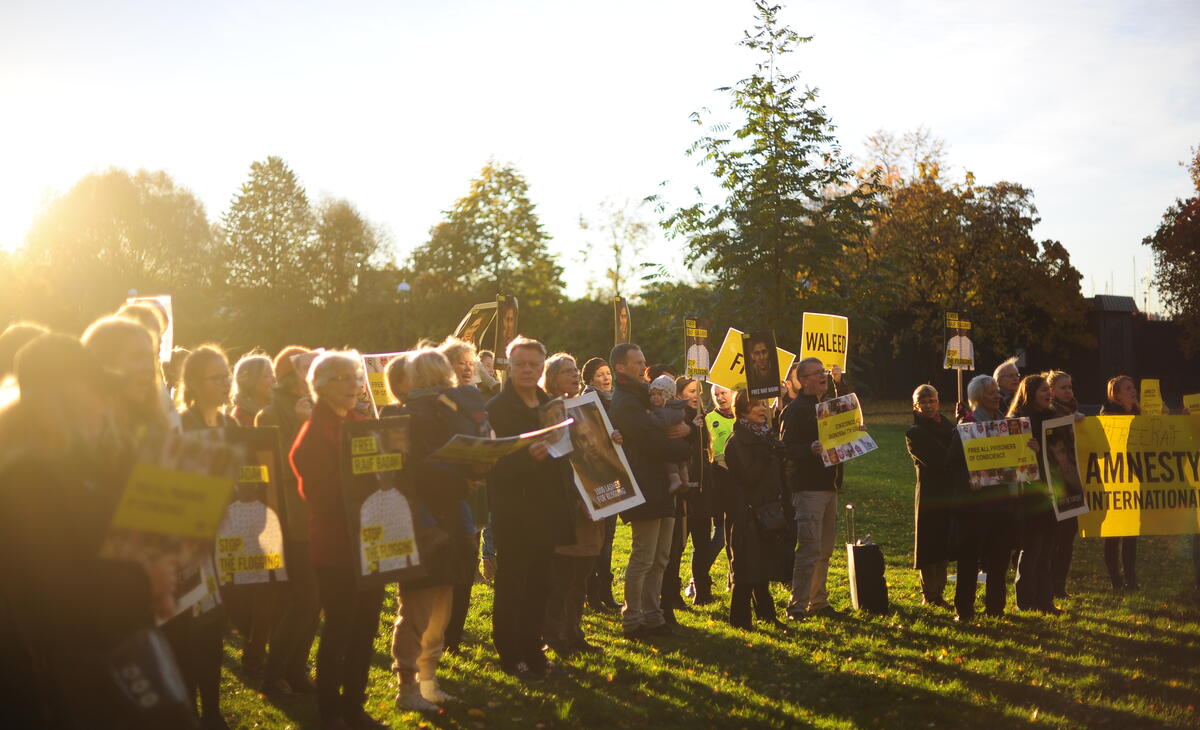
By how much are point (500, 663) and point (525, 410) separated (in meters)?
1.96

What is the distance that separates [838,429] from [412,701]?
4.70 meters

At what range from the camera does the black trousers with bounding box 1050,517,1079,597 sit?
10836 millimetres

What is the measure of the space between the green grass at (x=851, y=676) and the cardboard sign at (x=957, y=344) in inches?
138

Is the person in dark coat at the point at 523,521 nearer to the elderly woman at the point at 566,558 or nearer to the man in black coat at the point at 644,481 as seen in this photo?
the elderly woman at the point at 566,558

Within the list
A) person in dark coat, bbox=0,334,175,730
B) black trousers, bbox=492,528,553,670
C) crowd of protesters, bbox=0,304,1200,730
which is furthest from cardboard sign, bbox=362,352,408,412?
person in dark coat, bbox=0,334,175,730

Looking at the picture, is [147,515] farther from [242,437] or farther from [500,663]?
[500,663]

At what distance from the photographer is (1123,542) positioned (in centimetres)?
1180

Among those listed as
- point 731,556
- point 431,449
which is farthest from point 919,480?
point 431,449

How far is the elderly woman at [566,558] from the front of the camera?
8484 millimetres

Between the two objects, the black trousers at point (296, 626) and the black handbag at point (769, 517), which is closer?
the black trousers at point (296, 626)

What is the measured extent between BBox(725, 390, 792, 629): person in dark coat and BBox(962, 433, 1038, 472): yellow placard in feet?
5.69

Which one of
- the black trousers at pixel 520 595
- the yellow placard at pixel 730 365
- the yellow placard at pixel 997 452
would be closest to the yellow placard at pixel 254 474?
the black trousers at pixel 520 595

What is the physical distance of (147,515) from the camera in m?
3.73

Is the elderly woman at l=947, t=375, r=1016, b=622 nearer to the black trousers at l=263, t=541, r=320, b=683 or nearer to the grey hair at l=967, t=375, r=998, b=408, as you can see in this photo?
the grey hair at l=967, t=375, r=998, b=408
